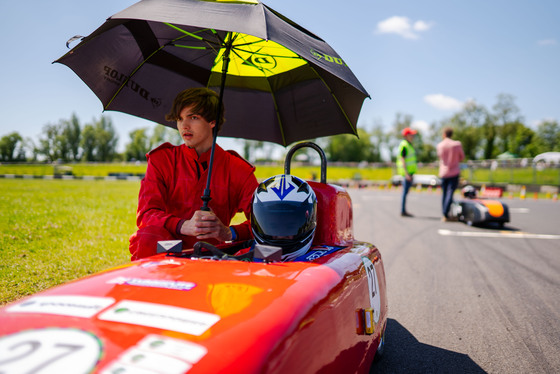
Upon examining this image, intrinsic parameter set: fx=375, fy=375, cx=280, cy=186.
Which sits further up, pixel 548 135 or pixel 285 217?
pixel 548 135

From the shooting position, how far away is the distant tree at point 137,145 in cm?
10222

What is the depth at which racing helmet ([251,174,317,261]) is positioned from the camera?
204 cm

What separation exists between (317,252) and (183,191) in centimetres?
107

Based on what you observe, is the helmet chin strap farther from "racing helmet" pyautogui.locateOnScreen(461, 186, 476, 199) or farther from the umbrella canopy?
"racing helmet" pyautogui.locateOnScreen(461, 186, 476, 199)

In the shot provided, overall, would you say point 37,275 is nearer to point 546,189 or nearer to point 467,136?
point 546,189

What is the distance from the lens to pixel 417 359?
2518 millimetres

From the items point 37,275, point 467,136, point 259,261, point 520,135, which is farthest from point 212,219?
point 520,135

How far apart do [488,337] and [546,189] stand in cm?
2499

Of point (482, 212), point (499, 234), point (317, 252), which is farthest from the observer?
point (482, 212)

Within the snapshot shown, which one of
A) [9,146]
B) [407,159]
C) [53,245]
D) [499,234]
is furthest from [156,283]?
[9,146]

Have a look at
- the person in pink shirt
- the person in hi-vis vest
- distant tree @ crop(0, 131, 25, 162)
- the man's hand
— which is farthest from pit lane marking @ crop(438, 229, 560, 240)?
distant tree @ crop(0, 131, 25, 162)

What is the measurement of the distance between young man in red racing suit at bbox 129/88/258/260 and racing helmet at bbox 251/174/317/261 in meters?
0.37

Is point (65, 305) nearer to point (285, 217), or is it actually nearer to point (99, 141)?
point (285, 217)

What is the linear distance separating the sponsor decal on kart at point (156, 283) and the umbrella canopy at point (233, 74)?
144 centimetres
